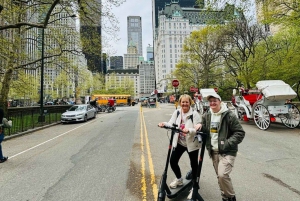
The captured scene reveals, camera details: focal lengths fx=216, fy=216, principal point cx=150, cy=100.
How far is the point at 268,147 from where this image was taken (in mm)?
7406

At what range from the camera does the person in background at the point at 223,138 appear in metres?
2.99

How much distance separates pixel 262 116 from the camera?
10781mm

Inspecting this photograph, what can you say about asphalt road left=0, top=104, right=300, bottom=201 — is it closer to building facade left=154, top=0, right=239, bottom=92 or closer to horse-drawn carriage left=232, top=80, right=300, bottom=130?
horse-drawn carriage left=232, top=80, right=300, bottom=130

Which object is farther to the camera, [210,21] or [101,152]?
[210,21]

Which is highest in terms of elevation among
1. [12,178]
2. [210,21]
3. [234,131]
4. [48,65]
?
[210,21]

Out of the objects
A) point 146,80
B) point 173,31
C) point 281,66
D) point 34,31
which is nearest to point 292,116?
point 281,66

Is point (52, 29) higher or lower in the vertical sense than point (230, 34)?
lower

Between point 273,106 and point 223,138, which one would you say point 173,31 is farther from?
point 223,138

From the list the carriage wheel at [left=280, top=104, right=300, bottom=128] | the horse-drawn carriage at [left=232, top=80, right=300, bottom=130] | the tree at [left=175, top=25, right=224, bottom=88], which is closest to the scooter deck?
the horse-drawn carriage at [left=232, top=80, right=300, bottom=130]

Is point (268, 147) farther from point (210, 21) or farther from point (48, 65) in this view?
point (48, 65)

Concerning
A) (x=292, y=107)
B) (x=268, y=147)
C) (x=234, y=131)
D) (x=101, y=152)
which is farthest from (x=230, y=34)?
(x=234, y=131)

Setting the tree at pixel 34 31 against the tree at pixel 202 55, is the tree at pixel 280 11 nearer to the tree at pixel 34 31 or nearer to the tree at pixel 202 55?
the tree at pixel 34 31

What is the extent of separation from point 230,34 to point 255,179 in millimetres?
27712

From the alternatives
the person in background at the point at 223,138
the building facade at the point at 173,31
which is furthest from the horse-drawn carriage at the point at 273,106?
the building facade at the point at 173,31
